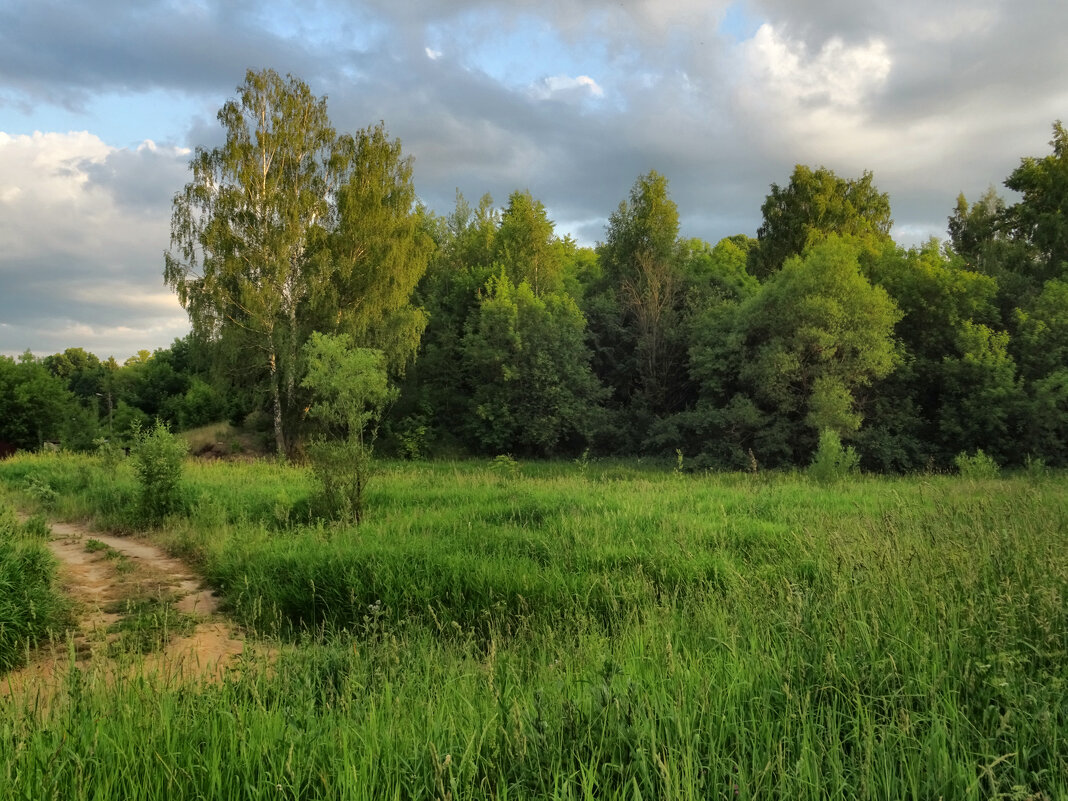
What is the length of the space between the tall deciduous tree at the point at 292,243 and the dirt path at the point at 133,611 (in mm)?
15207

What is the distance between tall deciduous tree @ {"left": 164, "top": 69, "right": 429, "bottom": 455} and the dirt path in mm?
15207

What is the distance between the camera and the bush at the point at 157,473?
42.1 ft

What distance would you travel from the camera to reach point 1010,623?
133 inches

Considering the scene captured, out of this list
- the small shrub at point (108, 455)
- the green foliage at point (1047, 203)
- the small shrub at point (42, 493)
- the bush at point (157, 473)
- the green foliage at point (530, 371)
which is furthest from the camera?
the green foliage at point (530, 371)

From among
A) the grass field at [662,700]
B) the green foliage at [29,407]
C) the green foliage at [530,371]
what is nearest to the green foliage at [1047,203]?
the green foliage at [530,371]

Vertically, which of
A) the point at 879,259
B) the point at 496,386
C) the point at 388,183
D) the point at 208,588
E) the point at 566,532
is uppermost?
the point at 388,183

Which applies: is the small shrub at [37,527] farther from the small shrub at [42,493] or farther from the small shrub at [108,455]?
the small shrub at [108,455]

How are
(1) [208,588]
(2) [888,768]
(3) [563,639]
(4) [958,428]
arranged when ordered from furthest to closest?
(4) [958,428] < (1) [208,588] < (3) [563,639] < (2) [888,768]

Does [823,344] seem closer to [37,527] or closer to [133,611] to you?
[133,611]

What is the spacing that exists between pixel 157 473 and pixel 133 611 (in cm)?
634

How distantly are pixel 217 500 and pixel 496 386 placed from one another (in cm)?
1884

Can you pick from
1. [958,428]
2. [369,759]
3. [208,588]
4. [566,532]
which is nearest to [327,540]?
[208,588]

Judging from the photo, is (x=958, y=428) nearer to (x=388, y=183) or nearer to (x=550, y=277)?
(x=550, y=277)

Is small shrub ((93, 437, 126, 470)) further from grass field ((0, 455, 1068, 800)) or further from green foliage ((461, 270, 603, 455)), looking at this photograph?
green foliage ((461, 270, 603, 455))
